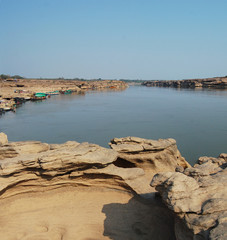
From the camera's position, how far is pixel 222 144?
21359mm

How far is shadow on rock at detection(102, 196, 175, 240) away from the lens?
21.5 feet

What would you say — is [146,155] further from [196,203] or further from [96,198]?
[196,203]

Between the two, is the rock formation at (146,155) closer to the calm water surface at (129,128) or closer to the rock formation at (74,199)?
the rock formation at (74,199)

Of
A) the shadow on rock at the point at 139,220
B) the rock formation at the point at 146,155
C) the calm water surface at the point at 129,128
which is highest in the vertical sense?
the rock formation at the point at 146,155

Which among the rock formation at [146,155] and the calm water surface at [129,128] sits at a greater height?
the rock formation at [146,155]

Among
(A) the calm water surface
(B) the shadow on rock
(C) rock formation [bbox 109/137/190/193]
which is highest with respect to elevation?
(C) rock formation [bbox 109/137/190/193]

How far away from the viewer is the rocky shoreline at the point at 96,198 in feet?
17.9

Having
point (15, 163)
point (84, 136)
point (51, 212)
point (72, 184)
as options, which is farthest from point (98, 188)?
point (84, 136)

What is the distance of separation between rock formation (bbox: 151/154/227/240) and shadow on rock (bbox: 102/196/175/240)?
1227mm

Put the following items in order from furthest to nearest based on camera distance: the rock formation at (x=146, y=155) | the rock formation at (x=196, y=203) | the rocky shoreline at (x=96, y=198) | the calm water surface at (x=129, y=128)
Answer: the calm water surface at (x=129, y=128) → the rock formation at (x=146, y=155) → the rocky shoreline at (x=96, y=198) → the rock formation at (x=196, y=203)

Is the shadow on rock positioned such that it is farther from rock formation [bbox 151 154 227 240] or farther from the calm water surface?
the calm water surface

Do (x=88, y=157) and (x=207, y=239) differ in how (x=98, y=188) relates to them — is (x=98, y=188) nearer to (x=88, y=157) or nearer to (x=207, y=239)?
(x=88, y=157)

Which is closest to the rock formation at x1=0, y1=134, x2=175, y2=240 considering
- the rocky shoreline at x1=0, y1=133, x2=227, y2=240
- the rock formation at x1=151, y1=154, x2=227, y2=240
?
the rocky shoreline at x1=0, y1=133, x2=227, y2=240

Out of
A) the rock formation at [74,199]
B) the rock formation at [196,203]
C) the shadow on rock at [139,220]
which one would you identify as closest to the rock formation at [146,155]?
the rock formation at [74,199]
